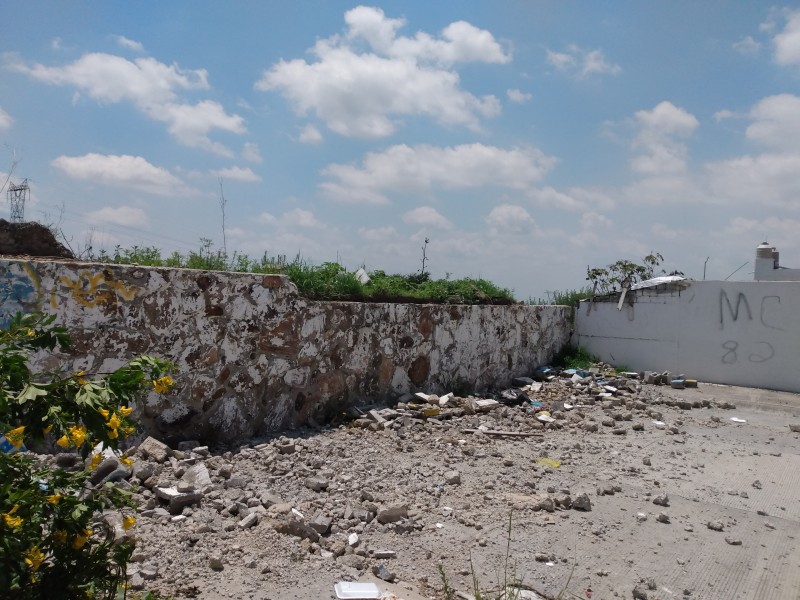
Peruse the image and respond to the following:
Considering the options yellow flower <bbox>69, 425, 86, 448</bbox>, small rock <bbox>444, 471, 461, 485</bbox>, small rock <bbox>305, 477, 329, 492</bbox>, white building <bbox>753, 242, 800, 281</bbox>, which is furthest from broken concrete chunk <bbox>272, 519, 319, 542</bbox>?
white building <bbox>753, 242, 800, 281</bbox>

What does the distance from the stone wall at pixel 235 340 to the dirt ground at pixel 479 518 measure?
42 centimetres

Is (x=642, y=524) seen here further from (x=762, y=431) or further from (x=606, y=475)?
(x=762, y=431)

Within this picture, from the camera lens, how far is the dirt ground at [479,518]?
3.31m

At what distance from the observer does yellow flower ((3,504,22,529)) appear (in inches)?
69.2

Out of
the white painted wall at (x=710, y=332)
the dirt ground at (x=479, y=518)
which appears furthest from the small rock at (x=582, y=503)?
the white painted wall at (x=710, y=332)

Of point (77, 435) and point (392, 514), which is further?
point (392, 514)

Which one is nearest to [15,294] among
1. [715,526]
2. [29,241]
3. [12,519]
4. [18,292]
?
[18,292]

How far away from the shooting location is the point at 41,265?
4277 mm

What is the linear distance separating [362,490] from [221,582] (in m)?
1.47

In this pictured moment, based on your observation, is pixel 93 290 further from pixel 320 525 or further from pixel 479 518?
pixel 479 518

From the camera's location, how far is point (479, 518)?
13.7ft

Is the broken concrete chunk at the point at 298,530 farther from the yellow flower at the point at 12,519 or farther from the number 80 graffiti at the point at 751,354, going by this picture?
the number 80 graffiti at the point at 751,354

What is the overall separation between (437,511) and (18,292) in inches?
130

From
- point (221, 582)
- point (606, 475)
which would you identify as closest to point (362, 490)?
point (221, 582)
